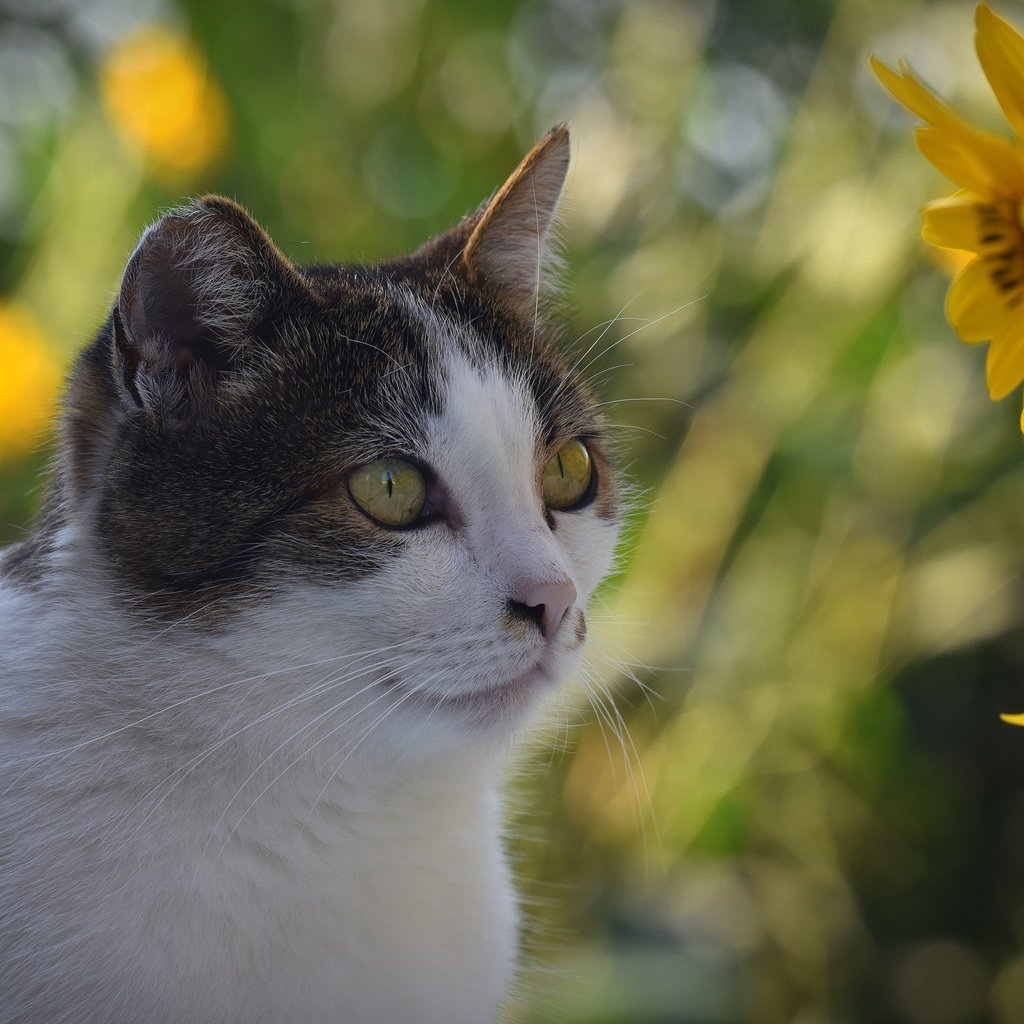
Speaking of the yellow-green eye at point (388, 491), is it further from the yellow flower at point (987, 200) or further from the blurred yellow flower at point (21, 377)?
the blurred yellow flower at point (21, 377)

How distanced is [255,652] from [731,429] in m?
1.02

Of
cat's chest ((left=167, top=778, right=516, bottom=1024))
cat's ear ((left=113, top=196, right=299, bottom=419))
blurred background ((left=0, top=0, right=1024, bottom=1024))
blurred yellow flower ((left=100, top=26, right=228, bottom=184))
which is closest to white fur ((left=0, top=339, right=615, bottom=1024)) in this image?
cat's chest ((left=167, top=778, right=516, bottom=1024))

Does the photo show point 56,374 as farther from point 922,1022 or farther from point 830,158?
point 922,1022

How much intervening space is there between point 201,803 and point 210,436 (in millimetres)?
270

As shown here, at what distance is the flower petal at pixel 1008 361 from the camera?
0.43 meters

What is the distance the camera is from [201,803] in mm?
813

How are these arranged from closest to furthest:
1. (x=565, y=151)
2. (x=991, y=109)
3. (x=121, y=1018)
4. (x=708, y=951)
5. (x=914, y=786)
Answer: (x=121, y=1018) < (x=565, y=151) < (x=991, y=109) < (x=708, y=951) < (x=914, y=786)

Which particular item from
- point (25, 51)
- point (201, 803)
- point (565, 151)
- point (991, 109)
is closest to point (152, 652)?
point (201, 803)

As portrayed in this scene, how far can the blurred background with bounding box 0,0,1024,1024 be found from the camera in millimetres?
1557

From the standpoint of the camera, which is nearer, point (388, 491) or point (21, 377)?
point (388, 491)

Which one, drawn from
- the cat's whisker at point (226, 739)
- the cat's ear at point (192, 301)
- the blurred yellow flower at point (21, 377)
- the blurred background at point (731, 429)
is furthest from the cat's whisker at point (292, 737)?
the blurred yellow flower at point (21, 377)

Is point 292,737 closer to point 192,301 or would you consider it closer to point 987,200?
point 192,301

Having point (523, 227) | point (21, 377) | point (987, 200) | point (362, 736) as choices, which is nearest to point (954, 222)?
point (987, 200)

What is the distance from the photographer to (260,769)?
0.84 meters
